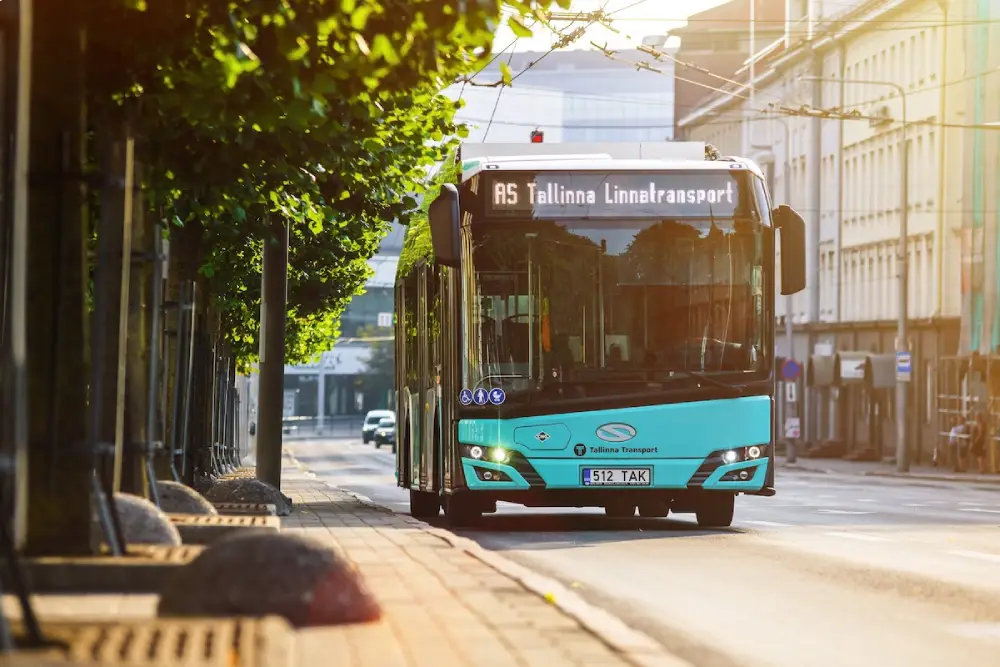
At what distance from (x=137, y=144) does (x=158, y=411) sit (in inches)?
163

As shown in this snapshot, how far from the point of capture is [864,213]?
68562 mm

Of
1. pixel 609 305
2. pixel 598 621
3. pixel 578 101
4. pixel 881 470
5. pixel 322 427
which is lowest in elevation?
pixel 322 427

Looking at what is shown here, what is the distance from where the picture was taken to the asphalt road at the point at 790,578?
393 inches

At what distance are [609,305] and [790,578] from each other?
5.16 metres

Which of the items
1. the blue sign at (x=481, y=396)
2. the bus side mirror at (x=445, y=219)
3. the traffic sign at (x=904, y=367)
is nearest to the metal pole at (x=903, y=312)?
the traffic sign at (x=904, y=367)

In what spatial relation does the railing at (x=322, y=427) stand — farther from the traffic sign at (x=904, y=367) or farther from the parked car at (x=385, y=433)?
the traffic sign at (x=904, y=367)

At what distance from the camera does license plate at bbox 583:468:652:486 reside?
19.2m

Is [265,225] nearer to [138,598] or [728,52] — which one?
[138,598]

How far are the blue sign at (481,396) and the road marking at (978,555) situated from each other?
4.29 m

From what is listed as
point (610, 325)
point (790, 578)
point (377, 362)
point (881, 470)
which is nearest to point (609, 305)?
point (610, 325)

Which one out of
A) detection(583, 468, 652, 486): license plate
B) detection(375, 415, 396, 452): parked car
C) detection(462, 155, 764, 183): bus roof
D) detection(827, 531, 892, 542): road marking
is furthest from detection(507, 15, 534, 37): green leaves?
detection(375, 415, 396, 452): parked car

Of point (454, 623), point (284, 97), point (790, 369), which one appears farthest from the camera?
point (790, 369)

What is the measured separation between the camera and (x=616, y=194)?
19297mm

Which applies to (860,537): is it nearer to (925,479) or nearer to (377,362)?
(925,479)
